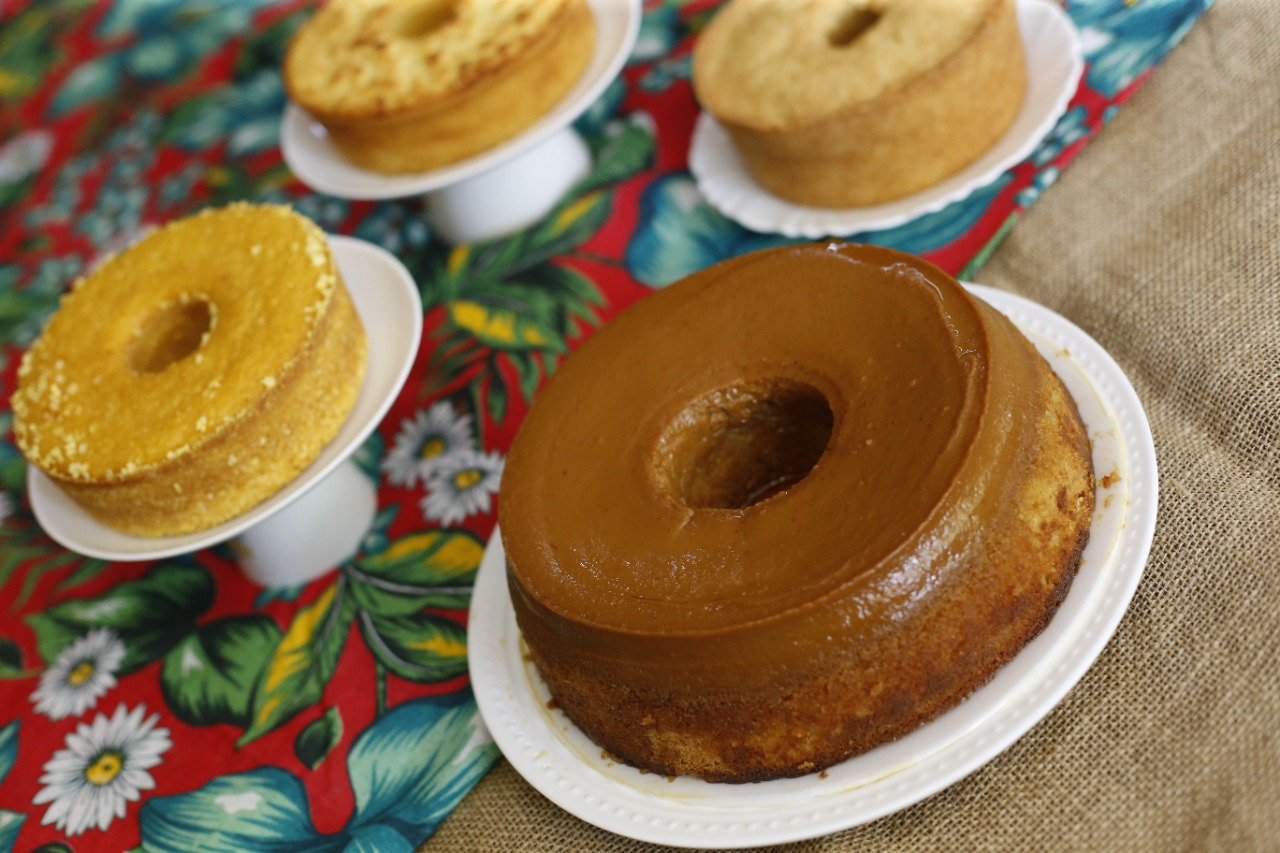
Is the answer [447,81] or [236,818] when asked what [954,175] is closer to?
[447,81]

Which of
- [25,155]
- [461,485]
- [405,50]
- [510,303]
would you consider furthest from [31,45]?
[461,485]

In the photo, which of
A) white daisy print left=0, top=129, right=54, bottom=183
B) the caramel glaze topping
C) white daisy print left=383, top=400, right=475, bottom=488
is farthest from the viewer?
white daisy print left=0, top=129, right=54, bottom=183

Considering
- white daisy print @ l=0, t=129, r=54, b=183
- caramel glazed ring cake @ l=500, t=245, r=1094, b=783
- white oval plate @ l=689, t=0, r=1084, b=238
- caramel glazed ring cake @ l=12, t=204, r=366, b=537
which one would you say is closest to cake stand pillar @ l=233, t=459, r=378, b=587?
caramel glazed ring cake @ l=12, t=204, r=366, b=537

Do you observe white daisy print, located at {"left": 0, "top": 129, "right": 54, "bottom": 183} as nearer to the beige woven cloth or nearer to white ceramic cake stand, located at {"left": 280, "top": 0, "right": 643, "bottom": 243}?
white ceramic cake stand, located at {"left": 280, "top": 0, "right": 643, "bottom": 243}

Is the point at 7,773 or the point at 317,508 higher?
the point at 317,508

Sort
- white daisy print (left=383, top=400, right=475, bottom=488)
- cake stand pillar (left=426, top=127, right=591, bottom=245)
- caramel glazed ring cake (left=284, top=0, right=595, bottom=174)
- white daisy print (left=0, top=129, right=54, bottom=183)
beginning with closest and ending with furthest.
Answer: white daisy print (left=383, top=400, right=475, bottom=488)
caramel glazed ring cake (left=284, top=0, right=595, bottom=174)
cake stand pillar (left=426, top=127, right=591, bottom=245)
white daisy print (left=0, top=129, right=54, bottom=183)

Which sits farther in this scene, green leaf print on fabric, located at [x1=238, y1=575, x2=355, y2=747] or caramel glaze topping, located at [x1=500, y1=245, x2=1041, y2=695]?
green leaf print on fabric, located at [x1=238, y1=575, x2=355, y2=747]

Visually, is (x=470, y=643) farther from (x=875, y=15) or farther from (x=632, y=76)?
(x=632, y=76)

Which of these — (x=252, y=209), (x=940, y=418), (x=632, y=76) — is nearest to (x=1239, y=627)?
(x=940, y=418)
